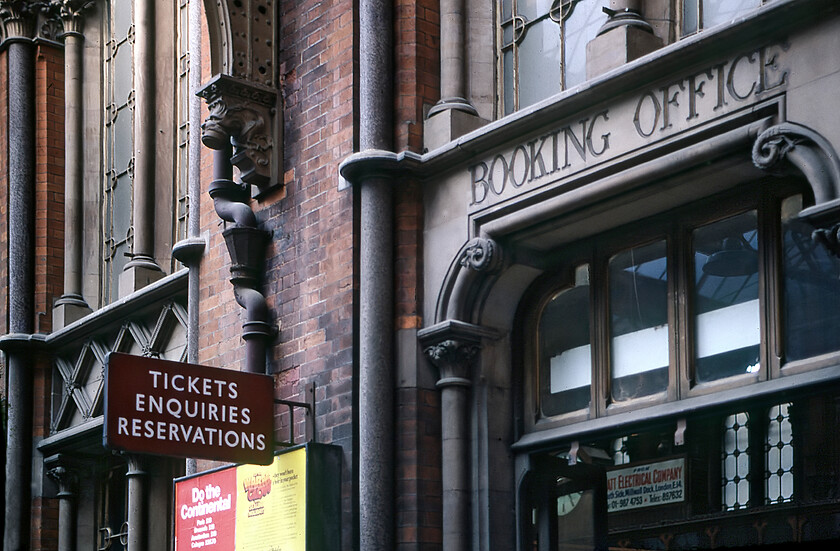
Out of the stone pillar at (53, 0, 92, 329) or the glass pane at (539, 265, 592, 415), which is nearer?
the glass pane at (539, 265, 592, 415)

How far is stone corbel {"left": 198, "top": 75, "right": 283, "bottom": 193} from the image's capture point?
10180 millimetres

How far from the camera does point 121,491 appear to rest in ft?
44.4

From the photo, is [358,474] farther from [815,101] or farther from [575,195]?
[815,101]

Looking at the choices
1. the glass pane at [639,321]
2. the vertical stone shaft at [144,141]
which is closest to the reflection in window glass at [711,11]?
the glass pane at [639,321]

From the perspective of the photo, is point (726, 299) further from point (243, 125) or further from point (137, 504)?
point (137, 504)

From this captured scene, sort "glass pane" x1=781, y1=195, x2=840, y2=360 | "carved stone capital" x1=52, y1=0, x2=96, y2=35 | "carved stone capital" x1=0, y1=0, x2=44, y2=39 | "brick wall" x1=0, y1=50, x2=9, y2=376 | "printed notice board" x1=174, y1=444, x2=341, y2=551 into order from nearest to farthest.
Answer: "glass pane" x1=781, y1=195, x2=840, y2=360 → "printed notice board" x1=174, y1=444, x2=341, y2=551 → "brick wall" x1=0, y1=50, x2=9, y2=376 → "carved stone capital" x1=52, y1=0, x2=96, y2=35 → "carved stone capital" x1=0, y1=0, x2=44, y2=39

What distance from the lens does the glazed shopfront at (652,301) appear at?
7441 mm

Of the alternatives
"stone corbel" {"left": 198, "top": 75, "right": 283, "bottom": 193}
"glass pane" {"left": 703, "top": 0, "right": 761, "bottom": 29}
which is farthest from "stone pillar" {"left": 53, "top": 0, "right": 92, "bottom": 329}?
"glass pane" {"left": 703, "top": 0, "right": 761, "bottom": 29}

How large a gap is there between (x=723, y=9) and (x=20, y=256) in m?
8.66

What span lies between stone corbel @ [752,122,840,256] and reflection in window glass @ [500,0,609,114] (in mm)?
1993

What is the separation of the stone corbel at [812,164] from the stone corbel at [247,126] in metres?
4.02

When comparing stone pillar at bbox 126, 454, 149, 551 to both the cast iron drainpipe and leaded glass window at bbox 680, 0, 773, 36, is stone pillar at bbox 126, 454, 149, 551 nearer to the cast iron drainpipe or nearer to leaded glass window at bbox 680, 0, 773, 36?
the cast iron drainpipe

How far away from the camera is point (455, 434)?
9.03 meters

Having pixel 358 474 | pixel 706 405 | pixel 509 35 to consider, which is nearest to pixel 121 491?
pixel 358 474
